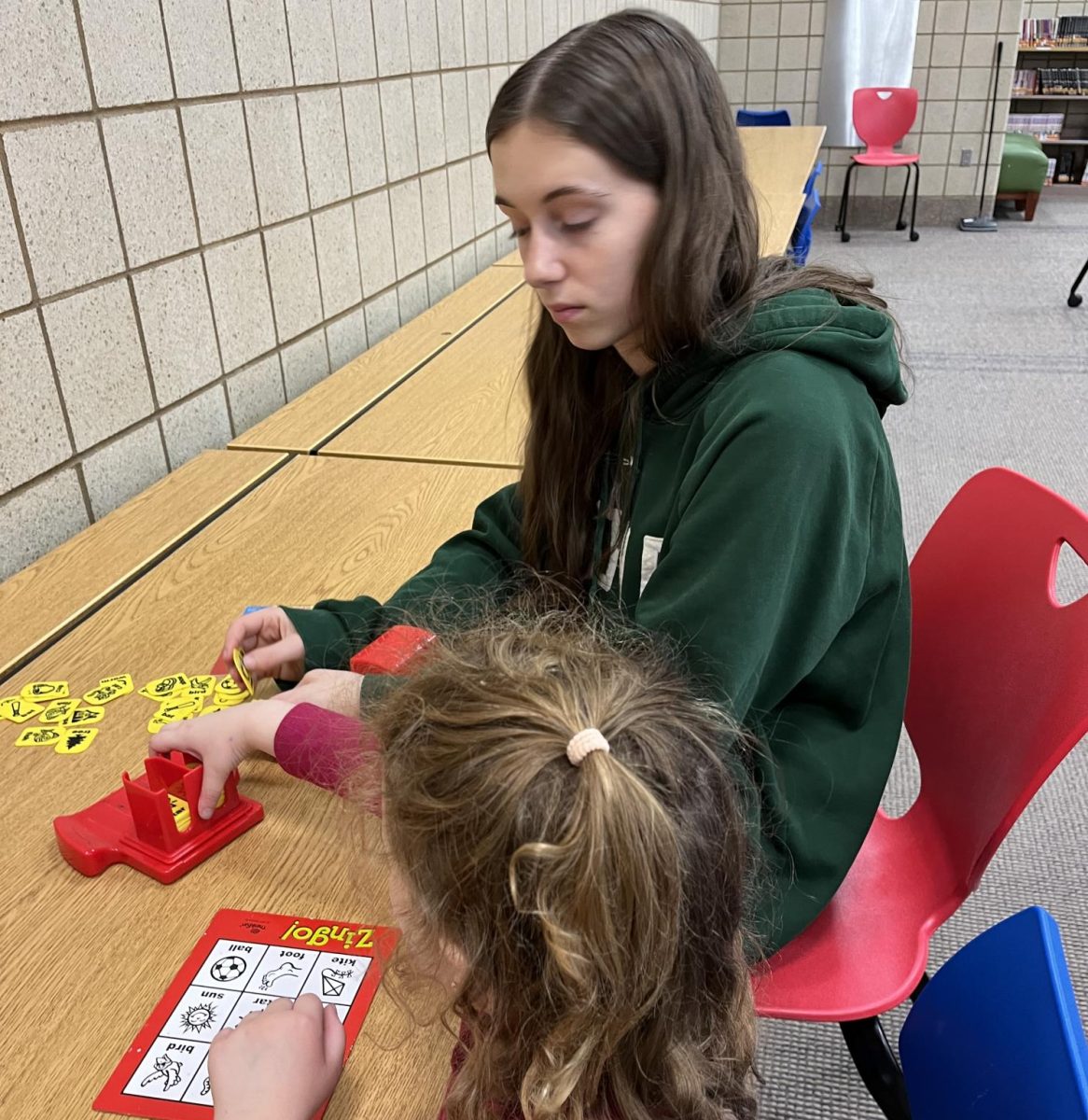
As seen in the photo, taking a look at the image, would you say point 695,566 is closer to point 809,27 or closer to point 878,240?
point 878,240

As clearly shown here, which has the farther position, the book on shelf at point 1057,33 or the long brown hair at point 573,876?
the book on shelf at point 1057,33

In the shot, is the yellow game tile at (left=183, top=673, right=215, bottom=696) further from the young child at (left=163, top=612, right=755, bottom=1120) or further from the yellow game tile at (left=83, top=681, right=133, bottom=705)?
the young child at (left=163, top=612, right=755, bottom=1120)

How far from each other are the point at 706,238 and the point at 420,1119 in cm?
72

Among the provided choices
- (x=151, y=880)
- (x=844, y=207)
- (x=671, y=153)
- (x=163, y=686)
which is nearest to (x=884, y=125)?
(x=844, y=207)

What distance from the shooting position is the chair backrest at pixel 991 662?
855mm

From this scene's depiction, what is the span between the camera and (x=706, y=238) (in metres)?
0.90

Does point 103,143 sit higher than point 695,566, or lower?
higher

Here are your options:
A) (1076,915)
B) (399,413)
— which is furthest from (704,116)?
(1076,915)

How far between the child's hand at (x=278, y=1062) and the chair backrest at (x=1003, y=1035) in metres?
0.37

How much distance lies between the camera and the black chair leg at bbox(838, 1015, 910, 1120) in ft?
3.28

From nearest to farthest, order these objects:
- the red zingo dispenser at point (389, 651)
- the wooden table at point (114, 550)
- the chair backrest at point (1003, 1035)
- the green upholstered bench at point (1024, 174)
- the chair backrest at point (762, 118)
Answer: the chair backrest at point (1003, 1035)
the red zingo dispenser at point (389, 651)
the wooden table at point (114, 550)
the chair backrest at point (762, 118)
the green upholstered bench at point (1024, 174)

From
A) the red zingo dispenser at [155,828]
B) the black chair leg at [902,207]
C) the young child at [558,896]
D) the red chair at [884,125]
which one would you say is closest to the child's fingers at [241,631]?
the red zingo dispenser at [155,828]

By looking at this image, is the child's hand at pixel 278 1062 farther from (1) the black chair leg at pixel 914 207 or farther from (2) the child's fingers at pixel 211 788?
(1) the black chair leg at pixel 914 207

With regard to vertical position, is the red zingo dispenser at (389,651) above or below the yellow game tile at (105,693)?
above
